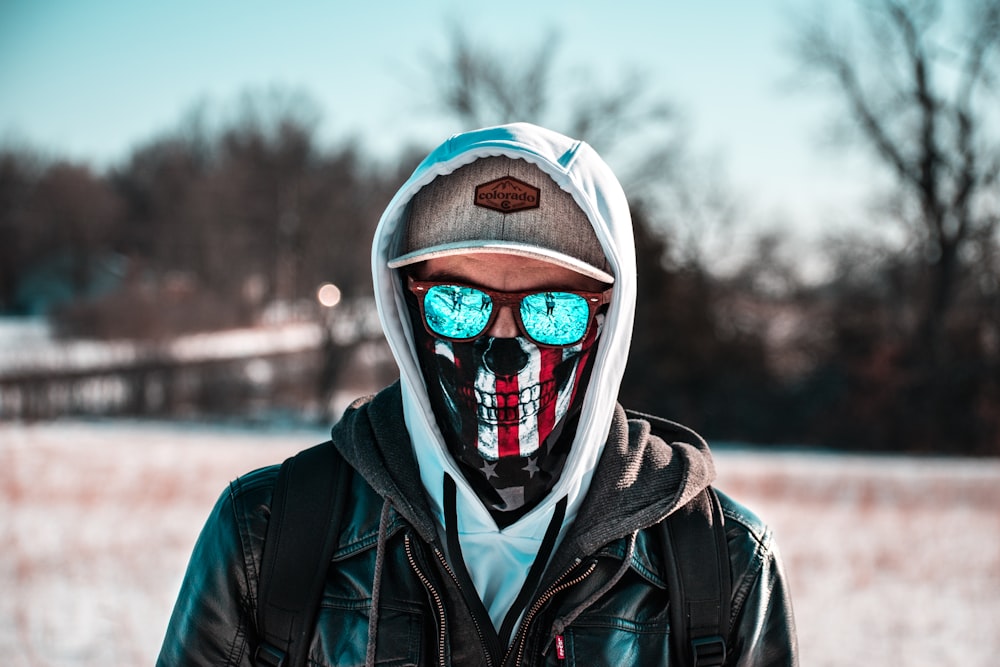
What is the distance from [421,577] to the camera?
1.85 meters

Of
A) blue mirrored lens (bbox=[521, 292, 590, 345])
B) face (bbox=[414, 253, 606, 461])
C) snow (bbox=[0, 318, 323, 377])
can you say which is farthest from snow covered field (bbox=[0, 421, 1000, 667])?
snow (bbox=[0, 318, 323, 377])

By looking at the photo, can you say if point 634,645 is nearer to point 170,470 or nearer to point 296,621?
point 296,621

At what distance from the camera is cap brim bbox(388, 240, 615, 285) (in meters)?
1.88

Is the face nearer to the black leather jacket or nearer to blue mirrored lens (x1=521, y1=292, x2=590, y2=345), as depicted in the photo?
blue mirrored lens (x1=521, y1=292, x2=590, y2=345)

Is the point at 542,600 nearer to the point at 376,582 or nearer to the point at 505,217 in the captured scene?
the point at 376,582

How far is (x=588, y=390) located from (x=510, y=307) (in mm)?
314

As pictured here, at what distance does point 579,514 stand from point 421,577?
39cm

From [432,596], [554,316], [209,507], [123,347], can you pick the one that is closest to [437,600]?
[432,596]

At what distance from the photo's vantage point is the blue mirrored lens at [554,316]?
1946mm

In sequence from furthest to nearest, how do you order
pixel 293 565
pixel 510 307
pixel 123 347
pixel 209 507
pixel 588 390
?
pixel 123 347 → pixel 209 507 → pixel 588 390 → pixel 510 307 → pixel 293 565

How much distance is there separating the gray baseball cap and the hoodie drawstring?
0.61 metres

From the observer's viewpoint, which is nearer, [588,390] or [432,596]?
[432,596]

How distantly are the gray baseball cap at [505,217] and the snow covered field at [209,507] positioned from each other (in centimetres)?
506

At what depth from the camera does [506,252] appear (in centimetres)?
190
